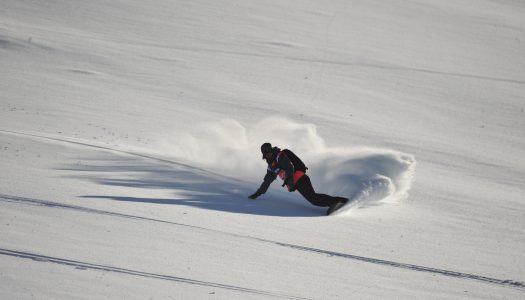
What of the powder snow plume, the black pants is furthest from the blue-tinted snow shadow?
the powder snow plume

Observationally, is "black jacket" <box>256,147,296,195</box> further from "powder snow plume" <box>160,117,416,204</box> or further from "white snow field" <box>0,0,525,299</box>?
"powder snow plume" <box>160,117,416,204</box>

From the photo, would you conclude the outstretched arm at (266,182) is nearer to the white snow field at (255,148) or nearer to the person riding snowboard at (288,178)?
the person riding snowboard at (288,178)

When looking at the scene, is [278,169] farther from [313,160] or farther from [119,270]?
[119,270]

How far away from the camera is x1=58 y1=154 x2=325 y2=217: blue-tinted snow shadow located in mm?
8781

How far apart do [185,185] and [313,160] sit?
2941mm

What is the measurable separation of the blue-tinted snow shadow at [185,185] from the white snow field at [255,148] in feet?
0.18

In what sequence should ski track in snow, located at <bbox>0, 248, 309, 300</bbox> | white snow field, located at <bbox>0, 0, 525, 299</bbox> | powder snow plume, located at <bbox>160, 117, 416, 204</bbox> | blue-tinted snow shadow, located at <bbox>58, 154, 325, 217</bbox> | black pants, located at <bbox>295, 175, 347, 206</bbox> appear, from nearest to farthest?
ski track in snow, located at <bbox>0, 248, 309, 300</bbox> < white snow field, located at <bbox>0, 0, 525, 299</bbox> < blue-tinted snow shadow, located at <bbox>58, 154, 325, 217</bbox> < black pants, located at <bbox>295, 175, 347, 206</bbox> < powder snow plume, located at <bbox>160, 117, 416, 204</bbox>

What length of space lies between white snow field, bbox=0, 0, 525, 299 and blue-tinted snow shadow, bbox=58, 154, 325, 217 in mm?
55

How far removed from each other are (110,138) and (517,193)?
775 cm

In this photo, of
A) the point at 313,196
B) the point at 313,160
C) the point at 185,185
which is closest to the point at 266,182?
the point at 313,196

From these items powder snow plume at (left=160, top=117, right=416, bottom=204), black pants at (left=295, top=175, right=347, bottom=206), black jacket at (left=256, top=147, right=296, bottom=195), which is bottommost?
black pants at (left=295, top=175, right=347, bottom=206)

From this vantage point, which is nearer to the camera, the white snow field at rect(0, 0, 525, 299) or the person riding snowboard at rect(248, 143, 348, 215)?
the white snow field at rect(0, 0, 525, 299)

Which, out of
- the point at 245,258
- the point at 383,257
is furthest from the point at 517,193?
the point at 245,258

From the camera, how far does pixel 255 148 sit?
12.6 meters
